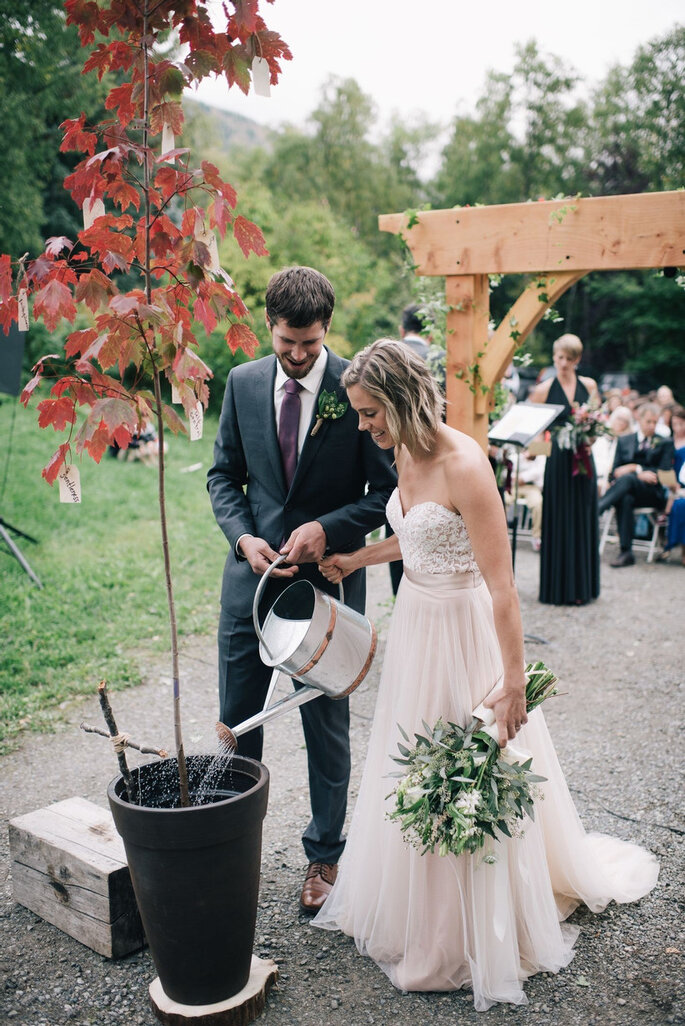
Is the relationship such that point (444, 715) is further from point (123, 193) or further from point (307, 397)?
point (123, 193)

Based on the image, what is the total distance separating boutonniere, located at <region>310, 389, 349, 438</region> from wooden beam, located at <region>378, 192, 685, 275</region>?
1900 mm

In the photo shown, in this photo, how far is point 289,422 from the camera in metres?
2.99

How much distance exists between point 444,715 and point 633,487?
7.67m

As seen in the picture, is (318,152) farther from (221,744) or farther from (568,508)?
(221,744)

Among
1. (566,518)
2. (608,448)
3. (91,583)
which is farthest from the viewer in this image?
(608,448)

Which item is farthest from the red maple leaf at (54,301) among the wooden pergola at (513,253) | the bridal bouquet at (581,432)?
the bridal bouquet at (581,432)

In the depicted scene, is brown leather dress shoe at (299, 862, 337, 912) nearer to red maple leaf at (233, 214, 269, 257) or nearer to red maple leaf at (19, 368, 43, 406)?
red maple leaf at (19, 368, 43, 406)

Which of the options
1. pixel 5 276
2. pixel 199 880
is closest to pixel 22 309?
pixel 5 276

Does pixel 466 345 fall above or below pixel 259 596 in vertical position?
above

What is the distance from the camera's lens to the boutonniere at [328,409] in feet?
9.62

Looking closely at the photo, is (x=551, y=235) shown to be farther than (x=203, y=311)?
Yes

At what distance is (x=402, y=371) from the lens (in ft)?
8.31

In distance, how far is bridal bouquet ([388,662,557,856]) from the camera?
2531 millimetres

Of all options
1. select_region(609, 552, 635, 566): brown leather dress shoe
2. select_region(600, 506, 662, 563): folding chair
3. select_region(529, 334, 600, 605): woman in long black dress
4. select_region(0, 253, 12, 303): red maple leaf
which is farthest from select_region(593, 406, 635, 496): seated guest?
select_region(0, 253, 12, 303): red maple leaf
